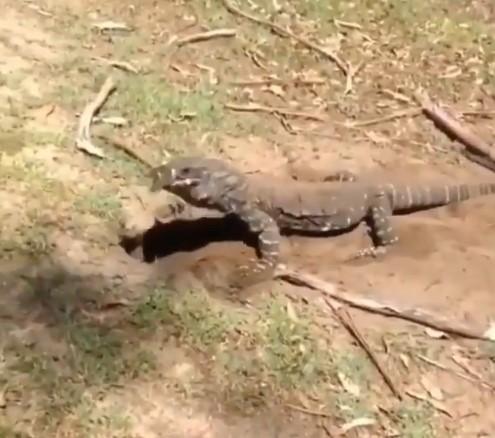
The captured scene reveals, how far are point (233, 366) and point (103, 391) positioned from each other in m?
0.55

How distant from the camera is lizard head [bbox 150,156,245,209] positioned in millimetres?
5254

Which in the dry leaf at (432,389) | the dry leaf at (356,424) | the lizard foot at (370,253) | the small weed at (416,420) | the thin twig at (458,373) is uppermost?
the lizard foot at (370,253)

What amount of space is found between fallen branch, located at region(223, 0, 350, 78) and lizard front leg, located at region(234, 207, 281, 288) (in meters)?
1.88

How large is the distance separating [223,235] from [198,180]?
0.44m

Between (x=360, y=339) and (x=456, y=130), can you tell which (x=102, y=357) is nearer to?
(x=360, y=339)

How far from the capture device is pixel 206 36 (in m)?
7.25

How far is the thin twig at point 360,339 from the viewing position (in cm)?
477

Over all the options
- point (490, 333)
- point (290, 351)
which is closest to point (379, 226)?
point (490, 333)

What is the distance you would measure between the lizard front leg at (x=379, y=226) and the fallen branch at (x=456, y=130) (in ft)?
3.05

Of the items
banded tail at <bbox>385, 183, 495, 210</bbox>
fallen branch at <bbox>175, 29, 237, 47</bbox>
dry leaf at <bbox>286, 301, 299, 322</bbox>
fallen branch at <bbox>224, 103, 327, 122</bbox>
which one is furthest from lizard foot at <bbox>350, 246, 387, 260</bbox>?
fallen branch at <bbox>175, 29, 237, 47</bbox>

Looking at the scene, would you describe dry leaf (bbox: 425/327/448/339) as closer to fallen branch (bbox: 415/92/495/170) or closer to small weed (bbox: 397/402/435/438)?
small weed (bbox: 397/402/435/438)

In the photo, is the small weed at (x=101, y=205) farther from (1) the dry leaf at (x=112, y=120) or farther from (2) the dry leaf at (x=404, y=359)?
(2) the dry leaf at (x=404, y=359)

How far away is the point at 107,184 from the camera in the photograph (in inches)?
226

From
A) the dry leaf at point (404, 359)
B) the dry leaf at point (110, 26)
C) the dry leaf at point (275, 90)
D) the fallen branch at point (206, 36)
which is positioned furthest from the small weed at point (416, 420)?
the dry leaf at point (110, 26)
